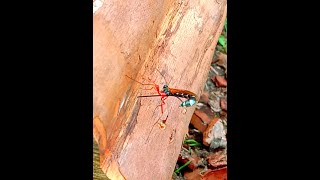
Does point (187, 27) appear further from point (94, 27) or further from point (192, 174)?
point (192, 174)

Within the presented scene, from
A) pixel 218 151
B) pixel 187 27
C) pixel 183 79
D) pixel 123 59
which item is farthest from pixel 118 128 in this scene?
pixel 218 151

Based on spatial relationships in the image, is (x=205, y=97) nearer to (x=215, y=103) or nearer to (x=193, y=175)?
(x=215, y=103)

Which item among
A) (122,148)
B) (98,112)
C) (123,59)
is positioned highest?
(123,59)

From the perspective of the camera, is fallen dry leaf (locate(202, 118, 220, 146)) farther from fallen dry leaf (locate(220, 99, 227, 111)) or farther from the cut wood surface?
the cut wood surface

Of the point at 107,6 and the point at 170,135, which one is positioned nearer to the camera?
the point at 107,6

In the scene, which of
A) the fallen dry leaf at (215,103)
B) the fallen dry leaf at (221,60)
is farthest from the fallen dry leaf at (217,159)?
Answer: the fallen dry leaf at (221,60)

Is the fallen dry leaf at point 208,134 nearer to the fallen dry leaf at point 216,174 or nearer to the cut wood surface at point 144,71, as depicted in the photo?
the fallen dry leaf at point 216,174

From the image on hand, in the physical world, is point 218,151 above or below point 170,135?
below

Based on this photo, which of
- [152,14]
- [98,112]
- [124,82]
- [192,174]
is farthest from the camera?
[192,174]
